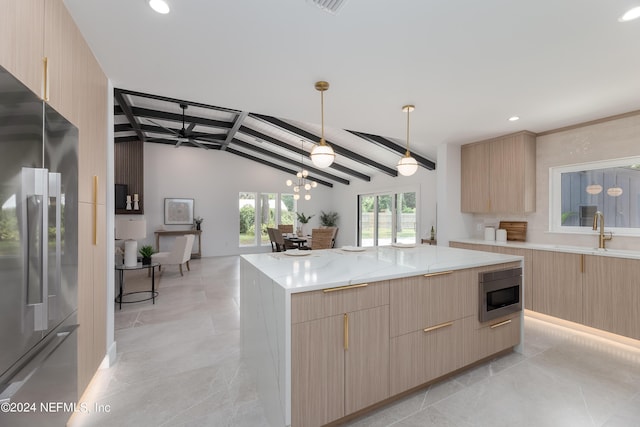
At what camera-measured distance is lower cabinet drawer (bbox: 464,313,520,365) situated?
7.14ft

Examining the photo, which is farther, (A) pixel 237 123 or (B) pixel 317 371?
(A) pixel 237 123

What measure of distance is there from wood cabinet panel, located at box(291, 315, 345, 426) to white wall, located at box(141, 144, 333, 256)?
744cm

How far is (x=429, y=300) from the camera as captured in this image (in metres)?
1.96

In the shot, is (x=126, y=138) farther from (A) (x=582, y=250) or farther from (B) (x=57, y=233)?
(A) (x=582, y=250)

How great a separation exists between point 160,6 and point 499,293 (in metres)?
3.16

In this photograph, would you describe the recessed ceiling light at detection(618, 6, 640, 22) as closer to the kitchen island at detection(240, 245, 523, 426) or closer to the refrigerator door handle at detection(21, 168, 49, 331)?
the kitchen island at detection(240, 245, 523, 426)

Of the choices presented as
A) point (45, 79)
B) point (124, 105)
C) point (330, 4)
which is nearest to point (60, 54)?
point (45, 79)

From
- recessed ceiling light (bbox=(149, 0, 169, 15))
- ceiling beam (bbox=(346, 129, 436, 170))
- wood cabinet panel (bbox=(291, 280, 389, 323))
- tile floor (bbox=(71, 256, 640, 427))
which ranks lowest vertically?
tile floor (bbox=(71, 256, 640, 427))

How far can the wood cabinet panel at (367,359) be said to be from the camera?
1.65 meters

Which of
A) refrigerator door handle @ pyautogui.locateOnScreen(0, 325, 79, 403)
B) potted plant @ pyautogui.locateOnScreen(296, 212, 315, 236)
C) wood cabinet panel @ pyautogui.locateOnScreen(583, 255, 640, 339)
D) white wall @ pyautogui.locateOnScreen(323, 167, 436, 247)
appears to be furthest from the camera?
potted plant @ pyautogui.locateOnScreen(296, 212, 315, 236)

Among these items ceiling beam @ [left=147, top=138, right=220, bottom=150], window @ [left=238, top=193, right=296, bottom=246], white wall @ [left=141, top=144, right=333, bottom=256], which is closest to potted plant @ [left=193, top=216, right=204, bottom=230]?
white wall @ [left=141, top=144, right=333, bottom=256]

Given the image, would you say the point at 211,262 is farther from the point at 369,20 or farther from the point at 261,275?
the point at 369,20

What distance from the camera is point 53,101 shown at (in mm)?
1423

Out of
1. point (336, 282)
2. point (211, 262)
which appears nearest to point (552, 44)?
point (336, 282)
